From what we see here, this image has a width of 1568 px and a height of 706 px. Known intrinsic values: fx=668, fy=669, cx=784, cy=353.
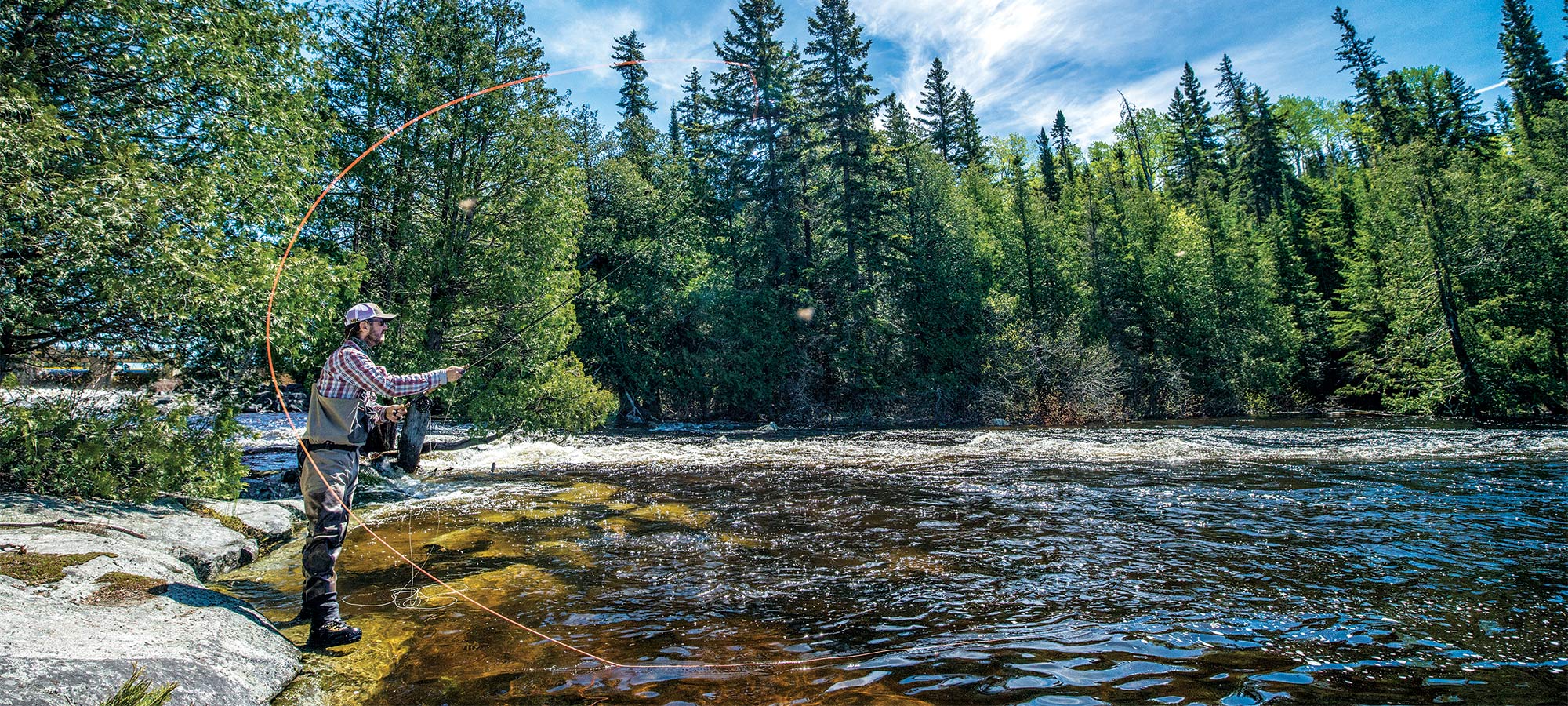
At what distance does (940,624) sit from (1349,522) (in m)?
6.21

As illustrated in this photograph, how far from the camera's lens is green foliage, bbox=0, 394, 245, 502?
6.46 m

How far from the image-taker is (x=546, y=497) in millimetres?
11000

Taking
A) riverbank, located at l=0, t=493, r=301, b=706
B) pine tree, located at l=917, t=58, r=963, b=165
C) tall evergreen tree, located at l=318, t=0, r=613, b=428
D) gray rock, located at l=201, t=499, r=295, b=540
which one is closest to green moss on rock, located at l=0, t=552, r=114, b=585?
riverbank, located at l=0, t=493, r=301, b=706

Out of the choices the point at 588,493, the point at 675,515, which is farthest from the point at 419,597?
the point at 588,493

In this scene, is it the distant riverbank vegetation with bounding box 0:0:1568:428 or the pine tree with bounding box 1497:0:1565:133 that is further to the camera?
the pine tree with bounding box 1497:0:1565:133

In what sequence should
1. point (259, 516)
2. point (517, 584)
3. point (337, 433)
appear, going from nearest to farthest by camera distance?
point (337, 433), point (517, 584), point (259, 516)

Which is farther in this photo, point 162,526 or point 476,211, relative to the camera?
point 476,211

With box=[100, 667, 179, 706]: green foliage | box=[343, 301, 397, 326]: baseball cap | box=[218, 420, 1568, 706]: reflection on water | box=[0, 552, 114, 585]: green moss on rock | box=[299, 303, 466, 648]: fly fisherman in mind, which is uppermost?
box=[343, 301, 397, 326]: baseball cap

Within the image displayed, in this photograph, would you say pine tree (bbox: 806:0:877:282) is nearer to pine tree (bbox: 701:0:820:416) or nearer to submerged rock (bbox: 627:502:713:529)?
pine tree (bbox: 701:0:820:416)

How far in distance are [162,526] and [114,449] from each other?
155 centimetres

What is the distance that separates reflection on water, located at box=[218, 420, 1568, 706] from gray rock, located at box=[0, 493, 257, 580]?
0.40m

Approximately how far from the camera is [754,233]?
3344 cm

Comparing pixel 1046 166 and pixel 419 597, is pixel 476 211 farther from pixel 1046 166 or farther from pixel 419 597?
pixel 1046 166

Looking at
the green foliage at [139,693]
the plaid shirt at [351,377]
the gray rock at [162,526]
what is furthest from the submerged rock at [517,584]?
the green foliage at [139,693]
